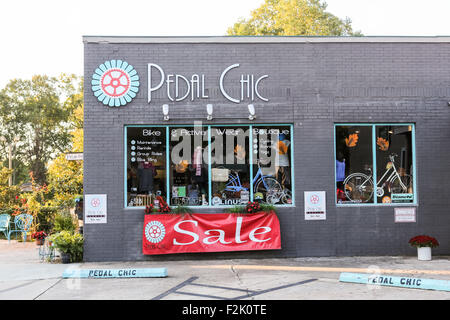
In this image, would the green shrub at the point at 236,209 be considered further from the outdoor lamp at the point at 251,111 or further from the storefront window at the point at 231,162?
the outdoor lamp at the point at 251,111

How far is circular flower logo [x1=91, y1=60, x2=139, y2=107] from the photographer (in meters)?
11.5

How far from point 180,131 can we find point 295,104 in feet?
9.47

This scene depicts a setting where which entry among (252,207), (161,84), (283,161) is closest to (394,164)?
(283,161)

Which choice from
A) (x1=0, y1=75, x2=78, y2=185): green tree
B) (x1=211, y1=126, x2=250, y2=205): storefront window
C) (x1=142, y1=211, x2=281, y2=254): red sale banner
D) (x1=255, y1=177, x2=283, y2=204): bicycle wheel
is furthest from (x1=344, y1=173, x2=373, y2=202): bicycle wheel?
(x1=0, y1=75, x2=78, y2=185): green tree

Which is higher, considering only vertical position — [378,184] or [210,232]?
[378,184]

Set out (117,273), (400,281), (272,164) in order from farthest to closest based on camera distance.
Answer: (272,164), (117,273), (400,281)

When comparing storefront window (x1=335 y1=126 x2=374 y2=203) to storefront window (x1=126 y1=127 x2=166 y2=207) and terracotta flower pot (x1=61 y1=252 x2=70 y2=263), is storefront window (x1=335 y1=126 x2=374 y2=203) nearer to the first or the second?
storefront window (x1=126 y1=127 x2=166 y2=207)

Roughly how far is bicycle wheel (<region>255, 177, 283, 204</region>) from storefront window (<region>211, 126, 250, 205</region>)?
0.30 m

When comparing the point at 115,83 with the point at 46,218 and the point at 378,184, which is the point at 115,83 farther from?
the point at 46,218

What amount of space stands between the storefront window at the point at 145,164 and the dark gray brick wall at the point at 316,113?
24cm

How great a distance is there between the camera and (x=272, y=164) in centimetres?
1190

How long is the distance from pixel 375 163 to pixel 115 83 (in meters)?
6.65

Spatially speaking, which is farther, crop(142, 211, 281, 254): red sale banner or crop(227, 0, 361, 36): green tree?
crop(227, 0, 361, 36): green tree
